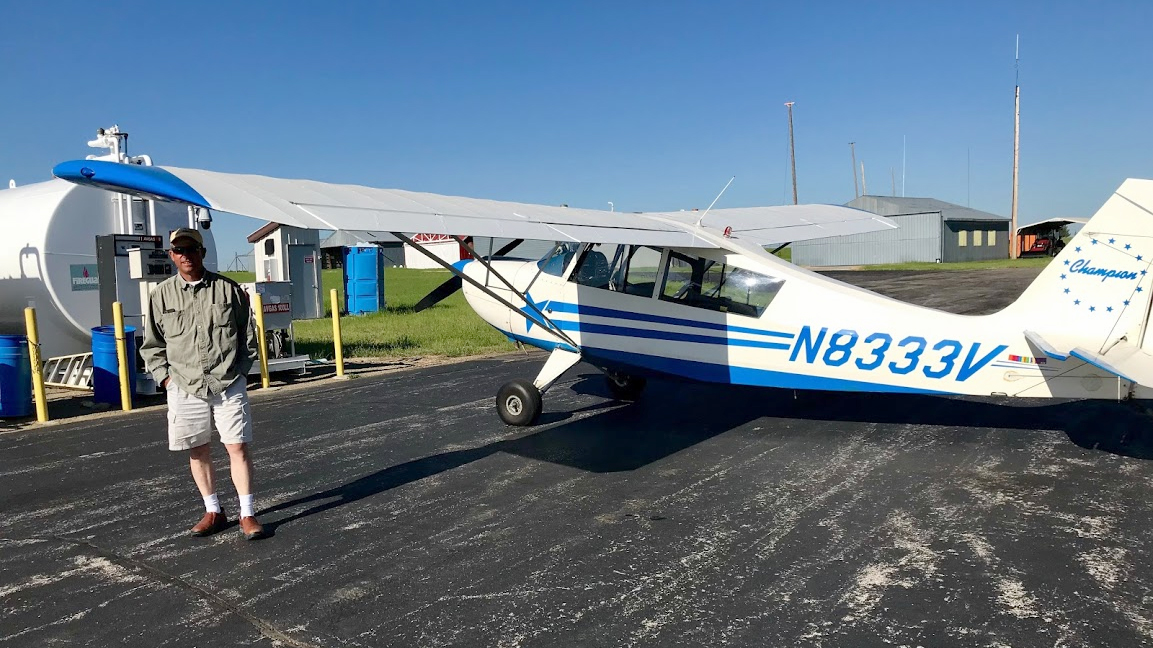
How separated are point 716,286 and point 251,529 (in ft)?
15.9

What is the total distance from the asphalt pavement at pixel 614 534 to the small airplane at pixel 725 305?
70 centimetres

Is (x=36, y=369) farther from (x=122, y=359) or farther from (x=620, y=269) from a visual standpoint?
(x=620, y=269)

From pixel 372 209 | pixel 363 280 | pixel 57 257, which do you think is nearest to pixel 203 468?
pixel 372 209

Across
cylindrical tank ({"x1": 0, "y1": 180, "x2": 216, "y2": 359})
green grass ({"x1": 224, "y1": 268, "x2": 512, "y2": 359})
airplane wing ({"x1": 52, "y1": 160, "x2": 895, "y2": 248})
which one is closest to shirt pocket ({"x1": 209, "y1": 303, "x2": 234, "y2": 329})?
airplane wing ({"x1": 52, "y1": 160, "x2": 895, "y2": 248})

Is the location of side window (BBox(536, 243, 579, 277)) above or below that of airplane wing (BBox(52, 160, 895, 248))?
below

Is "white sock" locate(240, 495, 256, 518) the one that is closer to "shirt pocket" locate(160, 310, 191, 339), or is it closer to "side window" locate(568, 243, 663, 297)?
"shirt pocket" locate(160, 310, 191, 339)

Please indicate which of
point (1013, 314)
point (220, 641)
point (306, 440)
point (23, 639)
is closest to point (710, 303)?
point (1013, 314)

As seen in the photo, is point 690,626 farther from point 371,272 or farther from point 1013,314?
point 371,272

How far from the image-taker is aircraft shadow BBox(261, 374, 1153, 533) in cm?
654

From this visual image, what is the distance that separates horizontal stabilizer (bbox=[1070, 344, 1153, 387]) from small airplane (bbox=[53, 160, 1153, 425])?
16 millimetres

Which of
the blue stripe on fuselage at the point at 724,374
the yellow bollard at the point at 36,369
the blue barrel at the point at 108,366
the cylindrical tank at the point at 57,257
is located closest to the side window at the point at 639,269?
the blue stripe on fuselage at the point at 724,374

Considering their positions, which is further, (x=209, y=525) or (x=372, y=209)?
(x=372, y=209)

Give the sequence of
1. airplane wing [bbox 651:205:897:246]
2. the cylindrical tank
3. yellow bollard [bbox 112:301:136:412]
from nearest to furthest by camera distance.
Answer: yellow bollard [bbox 112:301:136:412]
airplane wing [bbox 651:205:897:246]
the cylindrical tank

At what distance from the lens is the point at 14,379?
9492 mm
